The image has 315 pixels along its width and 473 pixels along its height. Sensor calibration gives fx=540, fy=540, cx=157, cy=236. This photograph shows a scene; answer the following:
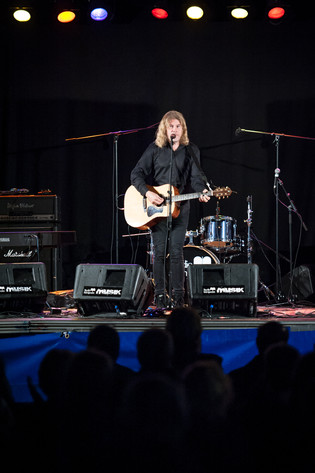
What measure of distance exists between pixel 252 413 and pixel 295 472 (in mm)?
271

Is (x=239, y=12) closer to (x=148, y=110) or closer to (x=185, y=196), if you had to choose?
(x=148, y=110)

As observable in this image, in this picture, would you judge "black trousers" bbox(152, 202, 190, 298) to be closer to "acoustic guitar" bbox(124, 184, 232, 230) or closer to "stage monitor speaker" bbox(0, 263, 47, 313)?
"acoustic guitar" bbox(124, 184, 232, 230)

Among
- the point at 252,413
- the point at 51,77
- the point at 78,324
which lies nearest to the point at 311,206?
the point at 51,77

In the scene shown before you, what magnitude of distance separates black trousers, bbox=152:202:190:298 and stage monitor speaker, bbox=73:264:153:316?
0.58 m

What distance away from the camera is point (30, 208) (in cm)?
666

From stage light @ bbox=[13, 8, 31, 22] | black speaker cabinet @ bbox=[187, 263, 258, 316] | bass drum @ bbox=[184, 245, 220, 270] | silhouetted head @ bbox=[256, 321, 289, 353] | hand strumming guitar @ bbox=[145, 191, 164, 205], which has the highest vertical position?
stage light @ bbox=[13, 8, 31, 22]

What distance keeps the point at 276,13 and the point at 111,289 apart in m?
4.56

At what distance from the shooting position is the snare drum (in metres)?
7.09

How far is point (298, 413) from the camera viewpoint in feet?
5.74

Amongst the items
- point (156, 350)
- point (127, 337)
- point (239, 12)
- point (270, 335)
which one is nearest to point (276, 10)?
point (239, 12)

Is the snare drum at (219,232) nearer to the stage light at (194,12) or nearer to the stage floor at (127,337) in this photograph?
the stage light at (194,12)

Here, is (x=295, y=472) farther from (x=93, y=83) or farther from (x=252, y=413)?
(x=93, y=83)

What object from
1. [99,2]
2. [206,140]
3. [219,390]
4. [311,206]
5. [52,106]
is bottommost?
[219,390]

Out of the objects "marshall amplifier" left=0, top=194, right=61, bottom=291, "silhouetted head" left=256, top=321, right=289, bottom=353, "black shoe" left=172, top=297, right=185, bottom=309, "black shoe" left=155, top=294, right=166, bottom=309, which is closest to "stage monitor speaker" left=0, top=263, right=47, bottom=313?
"black shoe" left=155, top=294, right=166, bottom=309
